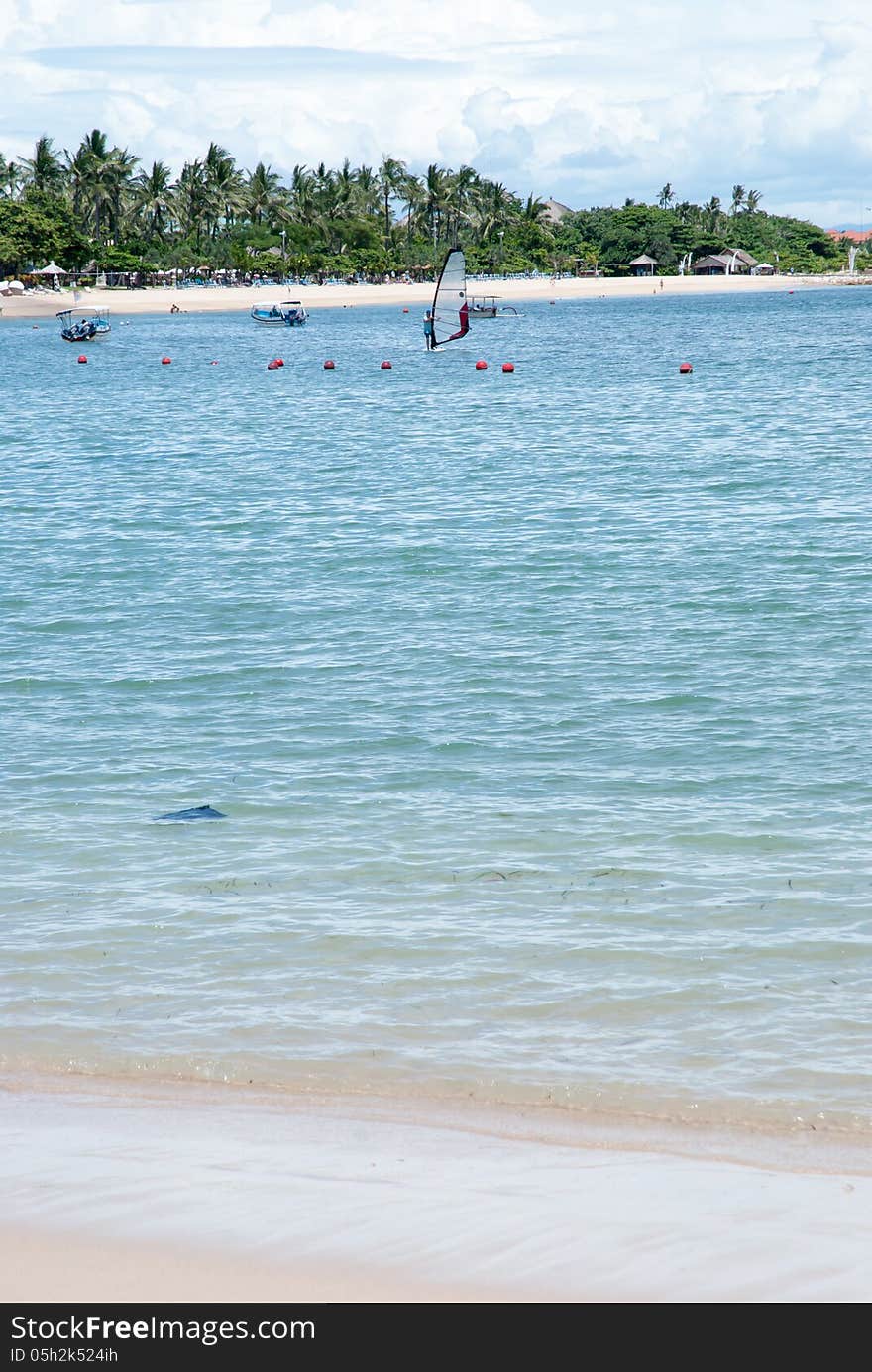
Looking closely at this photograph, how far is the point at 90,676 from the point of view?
1588cm

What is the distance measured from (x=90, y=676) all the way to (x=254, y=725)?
293 centimetres

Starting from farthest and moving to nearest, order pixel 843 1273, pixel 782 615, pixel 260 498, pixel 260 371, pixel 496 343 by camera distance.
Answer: pixel 496 343
pixel 260 371
pixel 260 498
pixel 782 615
pixel 843 1273

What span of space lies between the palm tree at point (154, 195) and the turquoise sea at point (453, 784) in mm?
154799

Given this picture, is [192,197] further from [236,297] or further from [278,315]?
[278,315]

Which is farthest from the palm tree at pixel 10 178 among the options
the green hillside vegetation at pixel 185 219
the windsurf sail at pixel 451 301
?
the windsurf sail at pixel 451 301

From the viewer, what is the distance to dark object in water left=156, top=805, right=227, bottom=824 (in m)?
11.1

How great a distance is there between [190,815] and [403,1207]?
6188 mm

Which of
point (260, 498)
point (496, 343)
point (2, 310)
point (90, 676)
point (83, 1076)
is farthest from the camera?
point (2, 310)

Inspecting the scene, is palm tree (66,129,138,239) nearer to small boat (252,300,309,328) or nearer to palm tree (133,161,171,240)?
palm tree (133,161,171,240)

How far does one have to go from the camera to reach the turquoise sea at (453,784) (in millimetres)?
7531

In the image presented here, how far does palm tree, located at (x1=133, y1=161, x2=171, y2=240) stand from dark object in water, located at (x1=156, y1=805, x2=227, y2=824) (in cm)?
17559

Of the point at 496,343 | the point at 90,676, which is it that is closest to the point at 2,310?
the point at 496,343

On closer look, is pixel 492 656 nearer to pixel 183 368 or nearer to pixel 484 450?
pixel 484 450

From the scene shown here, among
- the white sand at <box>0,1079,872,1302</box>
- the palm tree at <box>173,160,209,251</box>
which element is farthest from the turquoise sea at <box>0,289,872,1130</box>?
the palm tree at <box>173,160,209,251</box>
